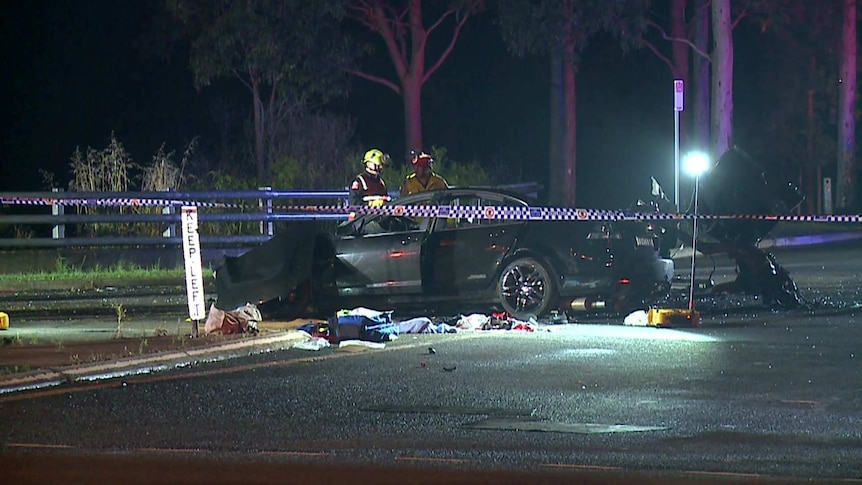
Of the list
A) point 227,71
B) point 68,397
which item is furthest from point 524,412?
point 227,71

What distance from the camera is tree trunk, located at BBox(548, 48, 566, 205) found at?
41.4 meters

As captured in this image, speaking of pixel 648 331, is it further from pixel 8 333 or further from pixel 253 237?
pixel 253 237

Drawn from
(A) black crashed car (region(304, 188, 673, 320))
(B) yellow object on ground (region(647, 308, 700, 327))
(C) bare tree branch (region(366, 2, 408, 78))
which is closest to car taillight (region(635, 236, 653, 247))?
(A) black crashed car (region(304, 188, 673, 320))

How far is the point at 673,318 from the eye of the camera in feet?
50.0

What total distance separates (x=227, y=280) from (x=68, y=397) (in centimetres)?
455

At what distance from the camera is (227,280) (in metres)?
15.4

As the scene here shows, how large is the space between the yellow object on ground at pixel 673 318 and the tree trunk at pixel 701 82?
22529 mm

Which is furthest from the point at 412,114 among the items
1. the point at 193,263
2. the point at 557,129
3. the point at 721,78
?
the point at 193,263

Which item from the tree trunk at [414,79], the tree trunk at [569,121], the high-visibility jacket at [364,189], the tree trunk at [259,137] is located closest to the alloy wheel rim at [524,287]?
the high-visibility jacket at [364,189]

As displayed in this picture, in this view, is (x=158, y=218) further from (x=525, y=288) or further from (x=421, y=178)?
(x=525, y=288)

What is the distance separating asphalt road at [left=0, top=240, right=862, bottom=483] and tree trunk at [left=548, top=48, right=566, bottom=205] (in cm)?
2742

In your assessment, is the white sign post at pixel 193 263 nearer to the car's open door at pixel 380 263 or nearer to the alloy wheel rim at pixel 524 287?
the car's open door at pixel 380 263

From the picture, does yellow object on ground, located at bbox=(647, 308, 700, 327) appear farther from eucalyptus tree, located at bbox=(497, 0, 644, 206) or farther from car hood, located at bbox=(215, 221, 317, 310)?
eucalyptus tree, located at bbox=(497, 0, 644, 206)

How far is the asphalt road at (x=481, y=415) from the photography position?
328 inches
